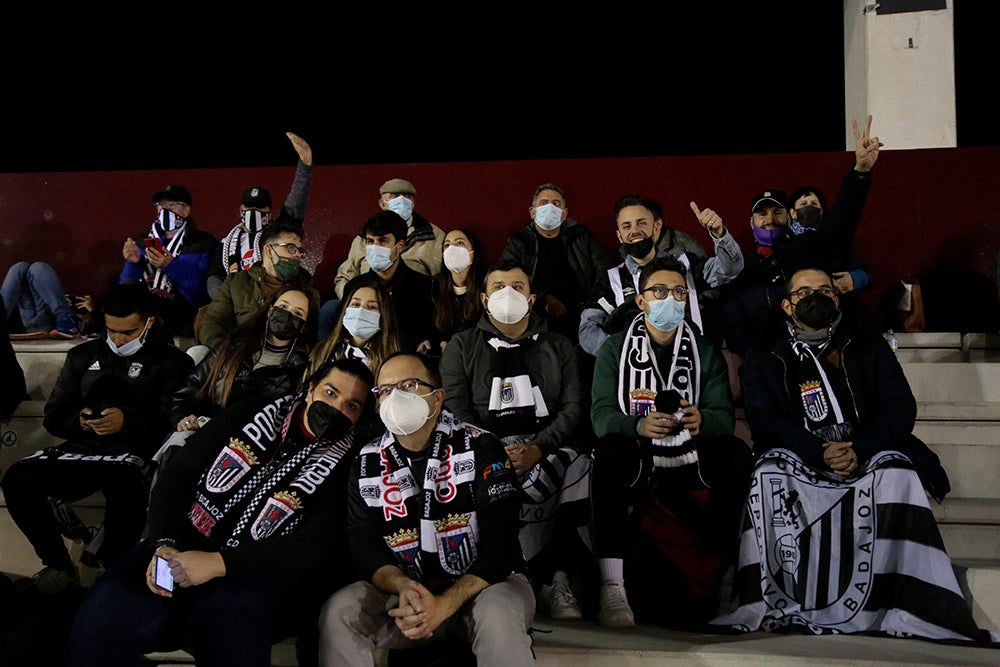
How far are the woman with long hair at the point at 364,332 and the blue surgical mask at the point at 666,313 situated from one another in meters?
1.21

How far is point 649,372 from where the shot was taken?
3.99 metres

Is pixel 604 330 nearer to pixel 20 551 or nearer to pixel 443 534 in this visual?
pixel 443 534

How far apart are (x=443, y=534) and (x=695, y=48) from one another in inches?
343

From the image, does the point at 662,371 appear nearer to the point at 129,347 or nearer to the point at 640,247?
the point at 640,247

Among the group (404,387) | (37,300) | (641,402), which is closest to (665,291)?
(641,402)

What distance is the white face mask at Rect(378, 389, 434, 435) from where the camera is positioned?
3160 millimetres

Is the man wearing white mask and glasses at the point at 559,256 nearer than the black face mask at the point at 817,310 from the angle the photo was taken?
No

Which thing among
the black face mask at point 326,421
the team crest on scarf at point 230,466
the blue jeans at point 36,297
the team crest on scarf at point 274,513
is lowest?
the team crest on scarf at point 274,513

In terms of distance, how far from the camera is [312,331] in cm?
449

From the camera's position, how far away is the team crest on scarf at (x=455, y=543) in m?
3.14

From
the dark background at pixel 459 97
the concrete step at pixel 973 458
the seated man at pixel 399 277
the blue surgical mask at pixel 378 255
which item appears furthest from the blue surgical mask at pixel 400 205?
the dark background at pixel 459 97

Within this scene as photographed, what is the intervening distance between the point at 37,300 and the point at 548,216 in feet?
11.3

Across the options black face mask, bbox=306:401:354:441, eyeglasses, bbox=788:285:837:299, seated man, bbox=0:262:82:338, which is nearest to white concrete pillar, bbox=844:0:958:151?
eyeglasses, bbox=788:285:837:299

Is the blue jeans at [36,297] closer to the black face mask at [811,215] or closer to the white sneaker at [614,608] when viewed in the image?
the white sneaker at [614,608]
